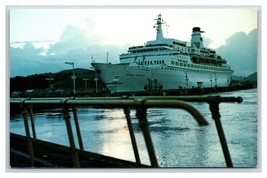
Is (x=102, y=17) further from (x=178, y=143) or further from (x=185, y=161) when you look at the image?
(x=178, y=143)

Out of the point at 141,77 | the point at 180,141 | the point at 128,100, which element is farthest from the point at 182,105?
the point at 141,77

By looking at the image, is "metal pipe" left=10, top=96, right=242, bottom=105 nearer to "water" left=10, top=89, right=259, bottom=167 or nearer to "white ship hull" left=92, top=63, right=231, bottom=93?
"water" left=10, top=89, right=259, bottom=167

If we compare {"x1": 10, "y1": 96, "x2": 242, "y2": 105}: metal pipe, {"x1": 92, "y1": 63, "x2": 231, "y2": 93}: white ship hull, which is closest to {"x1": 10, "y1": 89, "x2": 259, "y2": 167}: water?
{"x1": 10, "y1": 96, "x2": 242, "y2": 105}: metal pipe

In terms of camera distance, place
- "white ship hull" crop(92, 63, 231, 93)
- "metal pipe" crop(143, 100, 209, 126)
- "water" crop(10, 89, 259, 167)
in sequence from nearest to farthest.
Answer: "metal pipe" crop(143, 100, 209, 126) → "water" crop(10, 89, 259, 167) → "white ship hull" crop(92, 63, 231, 93)

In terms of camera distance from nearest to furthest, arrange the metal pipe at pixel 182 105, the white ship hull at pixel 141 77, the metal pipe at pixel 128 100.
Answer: the metal pipe at pixel 182 105 → the metal pipe at pixel 128 100 → the white ship hull at pixel 141 77

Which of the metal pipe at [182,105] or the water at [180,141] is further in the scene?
the water at [180,141]

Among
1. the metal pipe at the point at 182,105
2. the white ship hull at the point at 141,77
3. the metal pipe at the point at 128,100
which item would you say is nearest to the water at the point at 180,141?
the metal pipe at the point at 128,100

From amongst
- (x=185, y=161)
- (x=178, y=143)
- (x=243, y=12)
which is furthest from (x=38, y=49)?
(x=178, y=143)

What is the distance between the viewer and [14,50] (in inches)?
129

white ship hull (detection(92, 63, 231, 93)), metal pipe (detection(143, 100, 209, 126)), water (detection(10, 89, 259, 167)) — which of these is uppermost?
white ship hull (detection(92, 63, 231, 93))

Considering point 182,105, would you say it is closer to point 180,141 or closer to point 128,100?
point 128,100

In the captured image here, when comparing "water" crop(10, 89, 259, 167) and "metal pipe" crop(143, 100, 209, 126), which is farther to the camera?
"water" crop(10, 89, 259, 167)

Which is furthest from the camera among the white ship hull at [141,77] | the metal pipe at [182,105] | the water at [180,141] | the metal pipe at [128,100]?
the white ship hull at [141,77]

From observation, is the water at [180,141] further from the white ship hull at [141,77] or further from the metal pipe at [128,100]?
the white ship hull at [141,77]
